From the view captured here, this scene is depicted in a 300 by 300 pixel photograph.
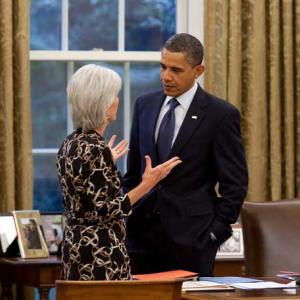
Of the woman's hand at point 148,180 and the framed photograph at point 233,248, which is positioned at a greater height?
the woman's hand at point 148,180

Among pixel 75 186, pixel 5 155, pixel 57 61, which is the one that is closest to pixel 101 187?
pixel 75 186

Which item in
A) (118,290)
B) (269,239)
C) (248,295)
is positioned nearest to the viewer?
(118,290)

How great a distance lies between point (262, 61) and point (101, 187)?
2567 mm

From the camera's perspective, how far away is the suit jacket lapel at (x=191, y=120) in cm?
400

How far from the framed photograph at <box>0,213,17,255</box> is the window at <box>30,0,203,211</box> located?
627 mm

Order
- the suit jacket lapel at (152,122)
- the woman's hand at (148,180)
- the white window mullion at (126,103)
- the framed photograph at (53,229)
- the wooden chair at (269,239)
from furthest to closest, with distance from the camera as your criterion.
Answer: the white window mullion at (126,103) → the framed photograph at (53,229) → the suit jacket lapel at (152,122) → the wooden chair at (269,239) → the woman's hand at (148,180)

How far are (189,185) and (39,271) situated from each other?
112 centimetres

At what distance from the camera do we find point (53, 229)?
202 inches

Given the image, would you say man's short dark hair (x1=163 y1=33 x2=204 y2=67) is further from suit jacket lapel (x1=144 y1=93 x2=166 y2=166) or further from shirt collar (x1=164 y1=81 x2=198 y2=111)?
suit jacket lapel (x1=144 y1=93 x2=166 y2=166)

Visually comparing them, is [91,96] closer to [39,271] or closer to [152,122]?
[152,122]

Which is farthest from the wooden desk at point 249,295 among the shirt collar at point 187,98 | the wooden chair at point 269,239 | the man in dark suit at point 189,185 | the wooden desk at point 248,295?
the shirt collar at point 187,98

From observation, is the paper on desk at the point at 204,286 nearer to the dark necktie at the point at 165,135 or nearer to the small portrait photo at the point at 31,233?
the dark necktie at the point at 165,135

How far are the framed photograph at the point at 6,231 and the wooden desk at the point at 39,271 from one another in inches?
4.3

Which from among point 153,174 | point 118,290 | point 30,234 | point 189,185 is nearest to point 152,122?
point 189,185
